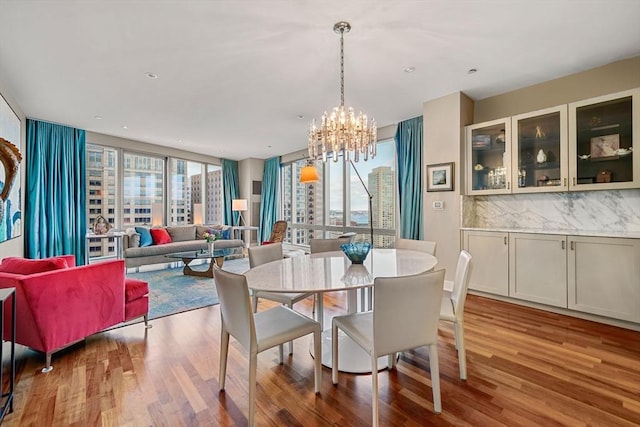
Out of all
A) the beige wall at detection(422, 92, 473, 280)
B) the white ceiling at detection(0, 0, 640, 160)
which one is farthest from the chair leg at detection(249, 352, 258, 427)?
the beige wall at detection(422, 92, 473, 280)

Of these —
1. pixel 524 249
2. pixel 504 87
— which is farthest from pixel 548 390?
pixel 504 87

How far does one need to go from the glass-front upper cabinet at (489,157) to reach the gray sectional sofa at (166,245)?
4.84 m

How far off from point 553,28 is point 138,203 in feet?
23.5

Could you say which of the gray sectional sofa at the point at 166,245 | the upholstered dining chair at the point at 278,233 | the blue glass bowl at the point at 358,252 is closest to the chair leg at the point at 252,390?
the blue glass bowl at the point at 358,252

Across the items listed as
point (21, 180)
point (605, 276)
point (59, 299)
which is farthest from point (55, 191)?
point (605, 276)

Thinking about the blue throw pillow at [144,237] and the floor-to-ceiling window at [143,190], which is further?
the floor-to-ceiling window at [143,190]

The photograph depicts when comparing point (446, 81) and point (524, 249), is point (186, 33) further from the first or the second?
point (524, 249)

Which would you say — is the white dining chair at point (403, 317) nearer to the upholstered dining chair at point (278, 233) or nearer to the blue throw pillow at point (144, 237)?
the upholstered dining chair at point (278, 233)

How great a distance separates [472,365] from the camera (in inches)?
83.8

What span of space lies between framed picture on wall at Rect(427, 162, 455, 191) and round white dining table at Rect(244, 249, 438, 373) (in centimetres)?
156

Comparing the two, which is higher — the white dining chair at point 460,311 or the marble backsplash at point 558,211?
the marble backsplash at point 558,211

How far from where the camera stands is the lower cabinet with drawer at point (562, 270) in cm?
269

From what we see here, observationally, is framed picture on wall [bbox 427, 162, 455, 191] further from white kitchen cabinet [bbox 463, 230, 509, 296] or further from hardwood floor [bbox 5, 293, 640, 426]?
hardwood floor [bbox 5, 293, 640, 426]

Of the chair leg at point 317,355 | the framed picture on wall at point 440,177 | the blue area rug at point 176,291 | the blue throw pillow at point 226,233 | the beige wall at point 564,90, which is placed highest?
the beige wall at point 564,90
